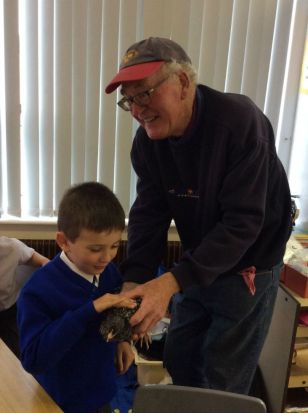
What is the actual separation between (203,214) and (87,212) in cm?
39

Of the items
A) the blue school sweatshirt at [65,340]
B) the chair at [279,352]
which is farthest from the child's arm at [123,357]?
the chair at [279,352]

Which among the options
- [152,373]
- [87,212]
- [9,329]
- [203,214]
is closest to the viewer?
[87,212]

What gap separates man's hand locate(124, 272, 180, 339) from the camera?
1.01m

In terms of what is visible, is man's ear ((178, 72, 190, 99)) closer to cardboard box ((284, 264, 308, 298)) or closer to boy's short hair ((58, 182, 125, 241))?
boy's short hair ((58, 182, 125, 241))

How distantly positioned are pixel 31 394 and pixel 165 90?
781 millimetres

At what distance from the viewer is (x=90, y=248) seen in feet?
3.35

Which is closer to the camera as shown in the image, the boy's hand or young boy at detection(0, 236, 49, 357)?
the boy's hand

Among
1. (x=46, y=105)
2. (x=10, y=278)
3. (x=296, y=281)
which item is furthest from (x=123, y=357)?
(x=46, y=105)

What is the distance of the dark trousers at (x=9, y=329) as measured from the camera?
1759 millimetres

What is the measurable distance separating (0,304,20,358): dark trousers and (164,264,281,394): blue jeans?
645mm

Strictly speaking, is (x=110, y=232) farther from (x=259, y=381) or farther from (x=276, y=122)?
(x=276, y=122)

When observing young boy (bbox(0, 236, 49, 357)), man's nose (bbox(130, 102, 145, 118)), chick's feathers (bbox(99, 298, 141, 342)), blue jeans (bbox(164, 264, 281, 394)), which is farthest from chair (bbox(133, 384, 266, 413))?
young boy (bbox(0, 236, 49, 357))

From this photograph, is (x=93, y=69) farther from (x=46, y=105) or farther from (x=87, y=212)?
(x=87, y=212)

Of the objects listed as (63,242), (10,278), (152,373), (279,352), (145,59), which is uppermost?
(145,59)
